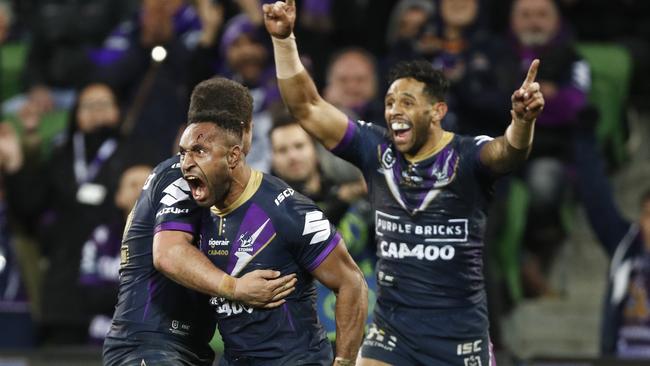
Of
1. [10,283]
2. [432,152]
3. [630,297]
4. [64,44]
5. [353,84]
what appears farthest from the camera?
[64,44]

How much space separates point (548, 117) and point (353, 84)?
161 cm

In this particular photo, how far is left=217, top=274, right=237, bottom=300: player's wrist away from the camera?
5785 millimetres

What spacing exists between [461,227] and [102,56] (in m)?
5.54

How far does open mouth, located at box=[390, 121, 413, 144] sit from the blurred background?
1874 mm

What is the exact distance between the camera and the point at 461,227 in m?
6.96

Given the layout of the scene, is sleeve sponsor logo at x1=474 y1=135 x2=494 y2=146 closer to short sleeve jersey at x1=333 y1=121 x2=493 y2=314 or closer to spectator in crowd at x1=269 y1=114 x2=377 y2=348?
short sleeve jersey at x1=333 y1=121 x2=493 y2=314

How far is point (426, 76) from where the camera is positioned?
7.09 metres

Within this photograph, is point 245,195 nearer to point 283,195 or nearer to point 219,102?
point 283,195

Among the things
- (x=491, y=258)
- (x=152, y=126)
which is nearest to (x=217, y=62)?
(x=152, y=126)

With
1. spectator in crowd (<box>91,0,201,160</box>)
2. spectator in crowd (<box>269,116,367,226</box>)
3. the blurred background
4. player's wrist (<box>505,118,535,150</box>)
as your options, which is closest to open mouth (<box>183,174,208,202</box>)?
player's wrist (<box>505,118,535,150</box>)

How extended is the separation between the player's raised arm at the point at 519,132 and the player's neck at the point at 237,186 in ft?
4.78

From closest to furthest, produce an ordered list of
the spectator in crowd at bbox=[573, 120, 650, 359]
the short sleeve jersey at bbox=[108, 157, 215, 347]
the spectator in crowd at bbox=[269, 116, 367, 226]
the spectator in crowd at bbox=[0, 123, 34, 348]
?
the short sleeve jersey at bbox=[108, 157, 215, 347]
the spectator in crowd at bbox=[269, 116, 367, 226]
the spectator in crowd at bbox=[573, 120, 650, 359]
the spectator in crowd at bbox=[0, 123, 34, 348]

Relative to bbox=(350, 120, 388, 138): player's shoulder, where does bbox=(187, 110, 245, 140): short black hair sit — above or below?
above

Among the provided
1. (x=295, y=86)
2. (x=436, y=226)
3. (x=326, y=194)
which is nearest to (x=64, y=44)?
(x=326, y=194)
